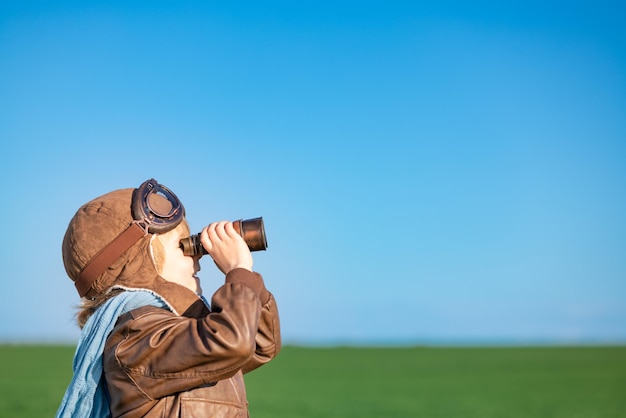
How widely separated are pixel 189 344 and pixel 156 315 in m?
0.24

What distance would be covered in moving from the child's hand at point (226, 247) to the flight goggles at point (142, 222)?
7.1 inches

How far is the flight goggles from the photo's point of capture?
3.11 meters

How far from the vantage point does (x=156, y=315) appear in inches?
115

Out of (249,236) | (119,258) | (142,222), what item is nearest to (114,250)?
(119,258)

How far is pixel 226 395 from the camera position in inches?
120

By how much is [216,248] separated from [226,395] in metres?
0.61

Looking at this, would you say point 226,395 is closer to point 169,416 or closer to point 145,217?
point 169,416

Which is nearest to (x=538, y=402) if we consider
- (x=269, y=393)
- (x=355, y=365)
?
(x=269, y=393)

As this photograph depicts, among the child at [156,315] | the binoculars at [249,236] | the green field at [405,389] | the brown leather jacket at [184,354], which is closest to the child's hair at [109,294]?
the child at [156,315]

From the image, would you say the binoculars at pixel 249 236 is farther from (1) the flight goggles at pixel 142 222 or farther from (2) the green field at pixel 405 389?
(2) the green field at pixel 405 389

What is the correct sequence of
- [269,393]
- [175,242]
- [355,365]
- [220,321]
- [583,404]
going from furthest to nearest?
[355,365] < [269,393] < [583,404] < [175,242] < [220,321]

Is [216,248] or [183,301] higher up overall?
[216,248]

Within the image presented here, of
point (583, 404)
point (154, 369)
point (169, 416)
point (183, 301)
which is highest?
point (183, 301)

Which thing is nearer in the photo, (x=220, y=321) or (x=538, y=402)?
(x=220, y=321)
